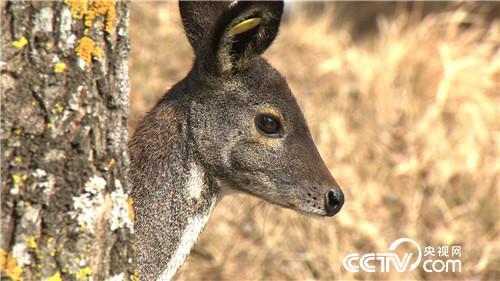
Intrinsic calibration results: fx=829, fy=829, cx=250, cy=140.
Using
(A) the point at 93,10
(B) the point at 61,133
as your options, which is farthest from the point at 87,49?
(B) the point at 61,133

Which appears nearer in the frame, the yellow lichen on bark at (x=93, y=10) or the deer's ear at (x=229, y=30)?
the yellow lichen on bark at (x=93, y=10)

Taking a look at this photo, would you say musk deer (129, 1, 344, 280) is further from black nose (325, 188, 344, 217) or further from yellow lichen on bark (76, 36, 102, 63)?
yellow lichen on bark (76, 36, 102, 63)

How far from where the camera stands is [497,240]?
6.54 meters

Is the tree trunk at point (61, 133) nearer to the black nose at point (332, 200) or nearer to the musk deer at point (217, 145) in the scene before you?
the musk deer at point (217, 145)

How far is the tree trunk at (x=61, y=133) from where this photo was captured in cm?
253

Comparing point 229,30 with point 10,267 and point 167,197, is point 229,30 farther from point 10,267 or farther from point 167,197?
point 10,267

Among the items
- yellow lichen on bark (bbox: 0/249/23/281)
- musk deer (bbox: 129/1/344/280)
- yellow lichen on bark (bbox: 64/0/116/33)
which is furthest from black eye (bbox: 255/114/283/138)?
yellow lichen on bark (bbox: 0/249/23/281)

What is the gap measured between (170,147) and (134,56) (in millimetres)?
4355

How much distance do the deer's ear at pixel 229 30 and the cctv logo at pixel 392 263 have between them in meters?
2.71

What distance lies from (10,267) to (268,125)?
4.98ft

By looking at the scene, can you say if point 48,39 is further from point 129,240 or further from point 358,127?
point 358,127

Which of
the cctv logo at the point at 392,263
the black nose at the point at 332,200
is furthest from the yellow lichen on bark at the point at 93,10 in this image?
the cctv logo at the point at 392,263

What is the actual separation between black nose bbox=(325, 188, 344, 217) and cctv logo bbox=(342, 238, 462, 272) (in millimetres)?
2279

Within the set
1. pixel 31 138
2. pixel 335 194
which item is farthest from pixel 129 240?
pixel 335 194
